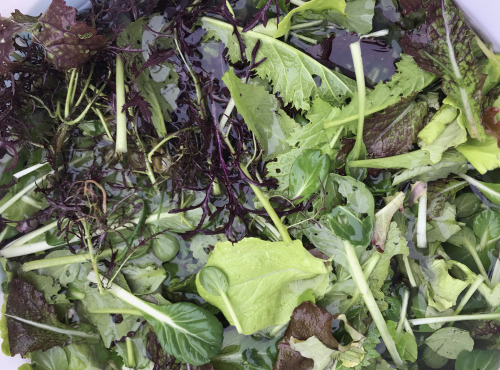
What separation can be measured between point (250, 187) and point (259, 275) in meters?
0.20

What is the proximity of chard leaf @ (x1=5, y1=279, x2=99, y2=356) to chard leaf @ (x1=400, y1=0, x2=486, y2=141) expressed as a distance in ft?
3.17

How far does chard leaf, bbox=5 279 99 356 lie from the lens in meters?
0.94

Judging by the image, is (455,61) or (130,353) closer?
(455,61)

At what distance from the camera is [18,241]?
3.25 feet

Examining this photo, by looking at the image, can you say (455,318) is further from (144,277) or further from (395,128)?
(144,277)

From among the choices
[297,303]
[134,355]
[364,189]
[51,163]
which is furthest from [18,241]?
[364,189]

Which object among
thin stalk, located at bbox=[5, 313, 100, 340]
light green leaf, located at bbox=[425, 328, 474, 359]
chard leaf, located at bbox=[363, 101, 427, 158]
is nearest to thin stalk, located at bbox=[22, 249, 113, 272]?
thin stalk, located at bbox=[5, 313, 100, 340]

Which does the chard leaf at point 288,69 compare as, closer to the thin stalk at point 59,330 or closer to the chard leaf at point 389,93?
the chard leaf at point 389,93

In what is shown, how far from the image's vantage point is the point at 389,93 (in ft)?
2.87

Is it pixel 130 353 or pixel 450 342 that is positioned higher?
pixel 130 353

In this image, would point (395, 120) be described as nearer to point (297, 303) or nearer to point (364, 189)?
point (364, 189)

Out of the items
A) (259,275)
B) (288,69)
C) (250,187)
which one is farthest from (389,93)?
(259,275)

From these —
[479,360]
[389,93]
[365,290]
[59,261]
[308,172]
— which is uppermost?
[389,93]

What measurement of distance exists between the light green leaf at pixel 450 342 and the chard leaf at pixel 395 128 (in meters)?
0.43
